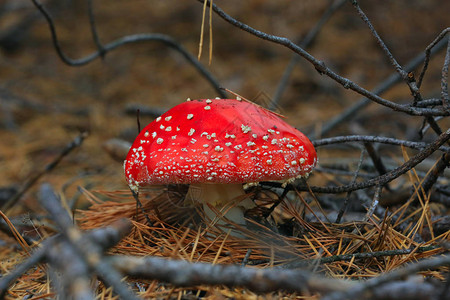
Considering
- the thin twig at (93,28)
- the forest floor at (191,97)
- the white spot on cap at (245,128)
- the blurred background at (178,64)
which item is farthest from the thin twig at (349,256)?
the blurred background at (178,64)

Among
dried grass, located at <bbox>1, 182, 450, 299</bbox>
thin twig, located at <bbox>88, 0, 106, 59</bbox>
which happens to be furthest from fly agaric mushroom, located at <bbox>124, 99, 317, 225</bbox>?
thin twig, located at <bbox>88, 0, 106, 59</bbox>

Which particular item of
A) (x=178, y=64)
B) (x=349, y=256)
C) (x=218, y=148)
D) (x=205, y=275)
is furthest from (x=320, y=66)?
(x=178, y=64)

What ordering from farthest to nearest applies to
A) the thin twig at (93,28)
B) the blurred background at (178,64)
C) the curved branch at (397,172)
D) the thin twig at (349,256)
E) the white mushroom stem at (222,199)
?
1. the blurred background at (178,64)
2. the thin twig at (93,28)
3. the white mushroom stem at (222,199)
4. the curved branch at (397,172)
5. the thin twig at (349,256)

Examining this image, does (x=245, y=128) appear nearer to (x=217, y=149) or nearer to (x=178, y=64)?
(x=217, y=149)

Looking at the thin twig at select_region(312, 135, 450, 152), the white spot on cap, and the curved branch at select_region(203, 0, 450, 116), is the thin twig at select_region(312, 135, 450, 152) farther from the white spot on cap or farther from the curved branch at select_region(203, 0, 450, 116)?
the white spot on cap

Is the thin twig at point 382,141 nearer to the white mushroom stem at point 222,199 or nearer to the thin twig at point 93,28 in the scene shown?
the white mushroom stem at point 222,199

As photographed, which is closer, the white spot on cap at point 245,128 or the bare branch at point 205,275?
the bare branch at point 205,275

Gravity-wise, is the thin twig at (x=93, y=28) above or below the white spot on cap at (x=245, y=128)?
above
